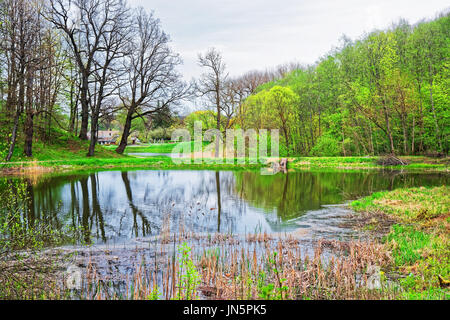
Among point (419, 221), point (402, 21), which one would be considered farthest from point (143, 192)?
point (402, 21)

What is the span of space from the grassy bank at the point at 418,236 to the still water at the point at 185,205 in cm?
157

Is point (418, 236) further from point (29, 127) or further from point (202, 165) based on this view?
point (29, 127)

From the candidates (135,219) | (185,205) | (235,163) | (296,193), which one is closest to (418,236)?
(135,219)

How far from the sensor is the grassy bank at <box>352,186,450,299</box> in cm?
563

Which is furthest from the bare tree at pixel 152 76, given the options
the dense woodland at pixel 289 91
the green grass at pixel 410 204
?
the green grass at pixel 410 204

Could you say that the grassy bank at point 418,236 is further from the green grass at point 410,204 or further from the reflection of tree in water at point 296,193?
the reflection of tree in water at point 296,193

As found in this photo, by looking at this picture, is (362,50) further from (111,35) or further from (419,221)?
(419,221)

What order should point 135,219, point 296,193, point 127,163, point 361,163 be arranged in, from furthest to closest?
point 361,163
point 127,163
point 296,193
point 135,219

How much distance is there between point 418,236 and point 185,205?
8909mm

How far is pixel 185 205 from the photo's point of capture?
14.6 meters

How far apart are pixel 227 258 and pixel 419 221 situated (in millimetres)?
6286

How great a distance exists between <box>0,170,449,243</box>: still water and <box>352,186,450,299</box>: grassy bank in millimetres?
1574

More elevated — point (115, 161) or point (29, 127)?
point (29, 127)
